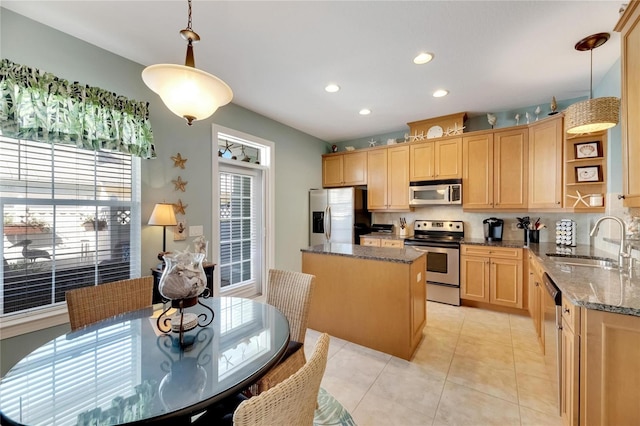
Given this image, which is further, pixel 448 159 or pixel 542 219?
pixel 448 159

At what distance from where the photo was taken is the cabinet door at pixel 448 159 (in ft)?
12.8

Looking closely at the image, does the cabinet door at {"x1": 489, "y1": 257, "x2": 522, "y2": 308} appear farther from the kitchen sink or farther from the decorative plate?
the decorative plate

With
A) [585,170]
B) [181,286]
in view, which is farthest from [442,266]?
[181,286]

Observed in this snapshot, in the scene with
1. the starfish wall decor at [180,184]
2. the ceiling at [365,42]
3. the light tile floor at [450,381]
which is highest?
the ceiling at [365,42]

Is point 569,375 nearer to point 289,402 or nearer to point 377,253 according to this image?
point 377,253

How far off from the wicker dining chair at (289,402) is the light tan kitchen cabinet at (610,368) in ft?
4.67

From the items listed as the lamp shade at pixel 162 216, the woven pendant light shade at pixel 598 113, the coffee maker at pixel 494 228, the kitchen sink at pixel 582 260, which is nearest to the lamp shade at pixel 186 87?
the lamp shade at pixel 162 216

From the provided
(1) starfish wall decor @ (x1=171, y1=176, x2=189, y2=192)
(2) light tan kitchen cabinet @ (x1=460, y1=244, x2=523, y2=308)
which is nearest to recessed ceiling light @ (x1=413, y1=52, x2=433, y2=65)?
(2) light tan kitchen cabinet @ (x1=460, y1=244, x2=523, y2=308)

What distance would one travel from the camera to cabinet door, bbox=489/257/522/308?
331 centimetres

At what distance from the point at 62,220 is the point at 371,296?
2741 millimetres

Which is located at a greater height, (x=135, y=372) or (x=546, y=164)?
(x=546, y=164)

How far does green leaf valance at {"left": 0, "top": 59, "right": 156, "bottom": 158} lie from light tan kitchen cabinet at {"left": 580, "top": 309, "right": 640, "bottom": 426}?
342 centimetres

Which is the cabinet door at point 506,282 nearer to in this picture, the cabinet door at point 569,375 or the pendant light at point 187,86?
the cabinet door at point 569,375

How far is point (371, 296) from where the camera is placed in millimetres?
2568
